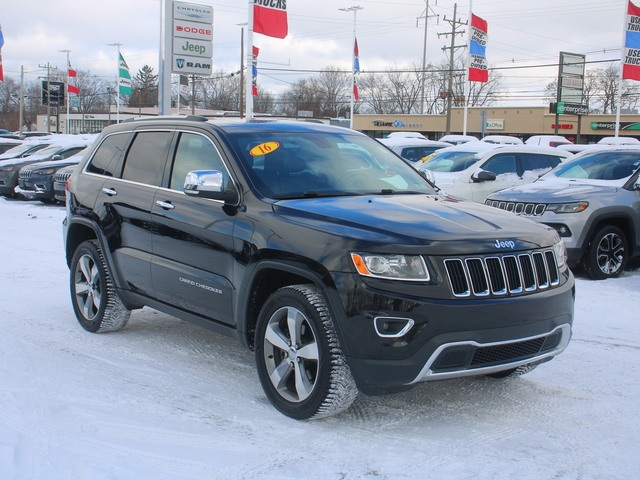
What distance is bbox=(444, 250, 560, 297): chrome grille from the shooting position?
12.1 feet

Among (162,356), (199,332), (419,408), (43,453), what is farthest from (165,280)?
(419,408)

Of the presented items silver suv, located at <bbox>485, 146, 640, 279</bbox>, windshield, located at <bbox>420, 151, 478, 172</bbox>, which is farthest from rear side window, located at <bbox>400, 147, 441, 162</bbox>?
silver suv, located at <bbox>485, 146, 640, 279</bbox>

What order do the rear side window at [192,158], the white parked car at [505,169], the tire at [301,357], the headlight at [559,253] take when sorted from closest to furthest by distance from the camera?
the tire at [301,357], the headlight at [559,253], the rear side window at [192,158], the white parked car at [505,169]

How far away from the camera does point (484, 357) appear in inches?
149

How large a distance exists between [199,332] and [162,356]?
2.41 feet

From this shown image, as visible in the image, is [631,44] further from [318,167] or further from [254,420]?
[254,420]

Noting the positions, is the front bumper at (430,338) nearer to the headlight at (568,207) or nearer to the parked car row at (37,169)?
the headlight at (568,207)

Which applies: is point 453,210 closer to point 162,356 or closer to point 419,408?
point 419,408

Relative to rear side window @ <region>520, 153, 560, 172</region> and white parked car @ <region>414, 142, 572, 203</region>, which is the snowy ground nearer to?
white parked car @ <region>414, 142, 572, 203</region>

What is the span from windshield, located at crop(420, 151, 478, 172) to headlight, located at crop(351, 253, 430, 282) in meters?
11.2

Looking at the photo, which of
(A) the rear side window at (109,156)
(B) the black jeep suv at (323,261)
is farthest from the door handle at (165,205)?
(A) the rear side window at (109,156)

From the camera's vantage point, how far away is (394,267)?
3.65 metres

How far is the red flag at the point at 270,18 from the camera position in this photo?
59.3ft

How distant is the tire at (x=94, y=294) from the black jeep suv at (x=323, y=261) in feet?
0.08
